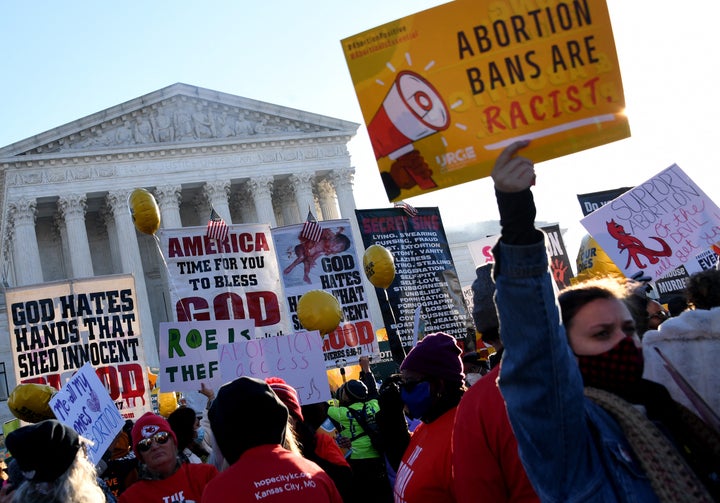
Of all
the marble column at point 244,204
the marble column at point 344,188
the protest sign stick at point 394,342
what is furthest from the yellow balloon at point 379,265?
the marble column at point 244,204

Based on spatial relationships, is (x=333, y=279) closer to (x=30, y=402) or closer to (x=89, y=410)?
(x=30, y=402)

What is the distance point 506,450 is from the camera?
Answer: 2869 millimetres

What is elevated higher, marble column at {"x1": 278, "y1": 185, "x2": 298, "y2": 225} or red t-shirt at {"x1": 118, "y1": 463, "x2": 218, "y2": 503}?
marble column at {"x1": 278, "y1": 185, "x2": 298, "y2": 225}

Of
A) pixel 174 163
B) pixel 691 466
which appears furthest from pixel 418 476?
pixel 174 163

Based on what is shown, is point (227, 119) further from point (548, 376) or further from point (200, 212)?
point (548, 376)

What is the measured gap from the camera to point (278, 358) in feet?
26.6

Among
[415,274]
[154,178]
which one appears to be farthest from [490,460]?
[154,178]

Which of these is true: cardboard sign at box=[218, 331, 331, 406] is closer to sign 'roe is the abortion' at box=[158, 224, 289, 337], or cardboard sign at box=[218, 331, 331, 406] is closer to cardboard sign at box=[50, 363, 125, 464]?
cardboard sign at box=[50, 363, 125, 464]

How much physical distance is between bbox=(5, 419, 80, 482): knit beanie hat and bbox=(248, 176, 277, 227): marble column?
4042 centimetres

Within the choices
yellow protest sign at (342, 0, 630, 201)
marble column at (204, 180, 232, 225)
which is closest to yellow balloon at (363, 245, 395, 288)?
yellow protest sign at (342, 0, 630, 201)

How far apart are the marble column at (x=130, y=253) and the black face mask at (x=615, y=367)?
1534 inches

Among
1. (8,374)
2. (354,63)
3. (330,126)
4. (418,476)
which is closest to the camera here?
(354,63)

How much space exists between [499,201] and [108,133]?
4348 centimetres

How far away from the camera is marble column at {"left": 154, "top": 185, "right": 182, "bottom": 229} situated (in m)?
42.0
